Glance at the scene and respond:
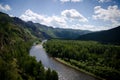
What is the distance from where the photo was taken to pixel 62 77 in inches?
3996

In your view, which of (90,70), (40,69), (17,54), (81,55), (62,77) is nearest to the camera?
(40,69)

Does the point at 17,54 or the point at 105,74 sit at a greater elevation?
the point at 17,54

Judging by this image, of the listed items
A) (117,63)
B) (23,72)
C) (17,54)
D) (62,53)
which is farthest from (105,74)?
(62,53)

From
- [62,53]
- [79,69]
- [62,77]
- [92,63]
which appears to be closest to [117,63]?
[92,63]

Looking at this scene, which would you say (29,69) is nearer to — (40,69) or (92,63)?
(40,69)

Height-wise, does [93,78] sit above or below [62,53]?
below

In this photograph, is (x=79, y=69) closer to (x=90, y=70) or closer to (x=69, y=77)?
(x=90, y=70)

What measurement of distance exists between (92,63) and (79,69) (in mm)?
16696

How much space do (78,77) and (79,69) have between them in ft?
69.5

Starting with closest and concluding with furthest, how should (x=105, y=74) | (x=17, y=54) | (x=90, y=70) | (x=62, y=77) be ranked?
(x=62, y=77)
(x=105, y=74)
(x=90, y=70)
(x=17, y=54)

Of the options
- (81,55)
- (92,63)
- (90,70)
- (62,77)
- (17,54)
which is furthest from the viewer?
(81,55)

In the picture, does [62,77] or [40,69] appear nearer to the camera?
[40,69]

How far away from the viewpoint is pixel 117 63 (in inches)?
5074

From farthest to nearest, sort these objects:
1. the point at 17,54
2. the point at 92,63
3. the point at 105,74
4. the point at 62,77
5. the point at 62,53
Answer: the point at 62,53
the point at 92,63
the point at 17,54
the point at 105,74
the point at 62,77
